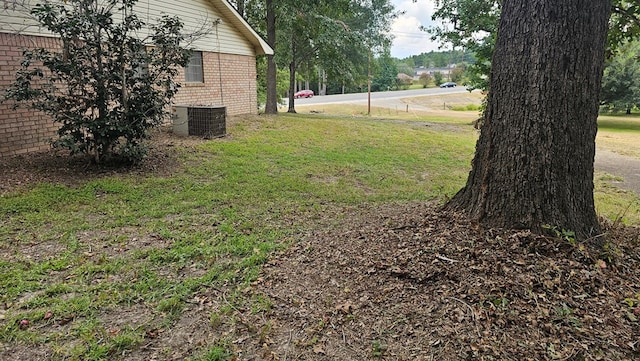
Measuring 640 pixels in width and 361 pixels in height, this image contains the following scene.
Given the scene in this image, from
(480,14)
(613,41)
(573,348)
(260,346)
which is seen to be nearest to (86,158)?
(260,346)

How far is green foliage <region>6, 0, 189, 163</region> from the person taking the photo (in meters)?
5.57

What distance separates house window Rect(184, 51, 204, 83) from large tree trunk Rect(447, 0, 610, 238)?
34.1ft

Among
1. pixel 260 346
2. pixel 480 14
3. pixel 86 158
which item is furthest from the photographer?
pixel 480 14

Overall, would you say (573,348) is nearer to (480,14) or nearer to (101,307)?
(101,307)

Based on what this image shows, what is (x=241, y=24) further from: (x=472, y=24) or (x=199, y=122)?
(x=472, y=24)

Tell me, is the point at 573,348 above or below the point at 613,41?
below

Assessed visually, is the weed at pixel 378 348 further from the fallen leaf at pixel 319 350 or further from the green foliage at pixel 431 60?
the green foliage at pixel 431 60

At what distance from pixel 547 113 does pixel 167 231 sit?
362 centimetres

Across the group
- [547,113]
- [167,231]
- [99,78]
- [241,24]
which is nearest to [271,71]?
[241,24]

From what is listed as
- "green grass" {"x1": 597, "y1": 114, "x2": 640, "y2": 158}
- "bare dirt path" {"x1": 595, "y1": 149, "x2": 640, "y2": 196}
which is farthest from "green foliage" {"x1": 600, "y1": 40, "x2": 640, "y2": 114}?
"bare dirt path" {"x1": 595, "y1": 149, "x2": 640, "y2": 196}

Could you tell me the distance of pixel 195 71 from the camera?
11.8 metres

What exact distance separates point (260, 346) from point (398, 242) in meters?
1.42

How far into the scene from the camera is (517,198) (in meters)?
2.77

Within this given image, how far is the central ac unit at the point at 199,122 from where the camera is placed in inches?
372
